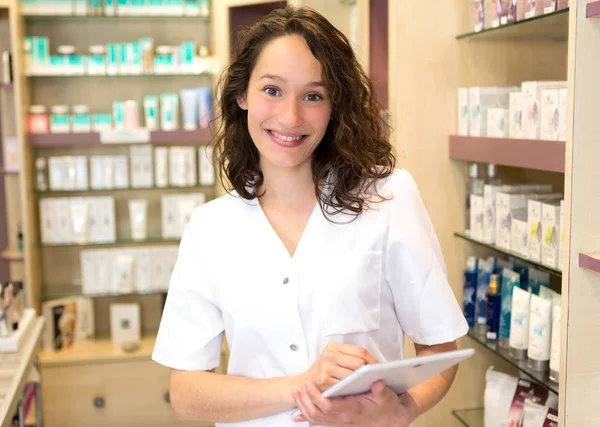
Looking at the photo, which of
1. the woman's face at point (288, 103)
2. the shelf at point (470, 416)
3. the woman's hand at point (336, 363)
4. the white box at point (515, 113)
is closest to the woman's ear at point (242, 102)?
the woman's face at point (288, 103)

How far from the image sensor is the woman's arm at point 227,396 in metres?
1.55

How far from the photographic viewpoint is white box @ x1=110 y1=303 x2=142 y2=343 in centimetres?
443

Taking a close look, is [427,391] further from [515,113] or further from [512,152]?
[515,113]

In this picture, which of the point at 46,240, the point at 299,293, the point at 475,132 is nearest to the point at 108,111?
the point at 46,240

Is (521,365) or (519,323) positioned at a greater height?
(519,323)

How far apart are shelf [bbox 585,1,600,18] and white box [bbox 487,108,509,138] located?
73 centimetres

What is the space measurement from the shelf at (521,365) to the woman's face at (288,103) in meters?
1.17

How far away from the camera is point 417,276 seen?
160 centimetres

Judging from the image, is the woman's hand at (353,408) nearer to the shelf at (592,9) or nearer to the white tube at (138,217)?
the shelf at (592,9)

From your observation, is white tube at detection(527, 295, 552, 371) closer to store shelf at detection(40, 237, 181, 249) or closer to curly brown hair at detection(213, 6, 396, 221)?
curly brown hair at detection(213, 6, 396, 221)

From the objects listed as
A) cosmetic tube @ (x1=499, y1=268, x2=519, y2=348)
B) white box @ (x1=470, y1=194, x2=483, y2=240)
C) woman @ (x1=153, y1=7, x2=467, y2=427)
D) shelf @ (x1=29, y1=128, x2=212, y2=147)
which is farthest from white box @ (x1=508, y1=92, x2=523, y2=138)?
shelf @ (x1=29, y1=128, x2=212, y2=147)

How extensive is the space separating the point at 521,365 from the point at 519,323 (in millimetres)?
137

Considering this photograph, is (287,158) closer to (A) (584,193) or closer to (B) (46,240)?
(A) (584,193)

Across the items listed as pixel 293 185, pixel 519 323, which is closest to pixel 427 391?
pixel 293 185
